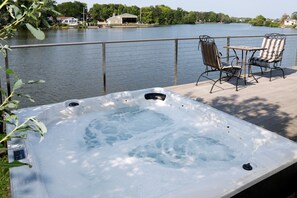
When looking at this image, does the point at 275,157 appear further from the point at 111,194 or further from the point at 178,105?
the point at 178,105

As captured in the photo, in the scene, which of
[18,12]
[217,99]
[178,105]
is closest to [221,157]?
[178,105]

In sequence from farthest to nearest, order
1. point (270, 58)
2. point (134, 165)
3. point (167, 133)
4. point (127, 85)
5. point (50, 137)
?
point (127, 85) → point (270, 58) → point (167, 133) → point (50, 137) → point (134, 165)

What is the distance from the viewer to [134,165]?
2488 mm

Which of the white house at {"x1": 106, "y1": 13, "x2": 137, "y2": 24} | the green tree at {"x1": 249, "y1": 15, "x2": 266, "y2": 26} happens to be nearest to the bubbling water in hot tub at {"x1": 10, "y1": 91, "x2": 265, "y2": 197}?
the green tree at {"x1": 249, "y1": 15, "x2": 266, "y2": 26}

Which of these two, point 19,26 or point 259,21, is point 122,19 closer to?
point 259,21

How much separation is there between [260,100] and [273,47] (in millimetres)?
1674

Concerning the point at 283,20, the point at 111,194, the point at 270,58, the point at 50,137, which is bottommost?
the point at 111,194

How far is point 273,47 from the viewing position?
5.01 meters

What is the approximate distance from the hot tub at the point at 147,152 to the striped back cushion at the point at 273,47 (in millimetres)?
2379

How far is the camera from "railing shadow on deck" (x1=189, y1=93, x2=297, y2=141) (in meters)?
2.98

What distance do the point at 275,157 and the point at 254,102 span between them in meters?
1.82

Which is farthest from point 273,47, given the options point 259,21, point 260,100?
point 259,21

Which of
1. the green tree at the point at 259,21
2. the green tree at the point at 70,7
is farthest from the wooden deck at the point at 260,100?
the green tree at the point at 259,21

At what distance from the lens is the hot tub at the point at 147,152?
71.1 inches
